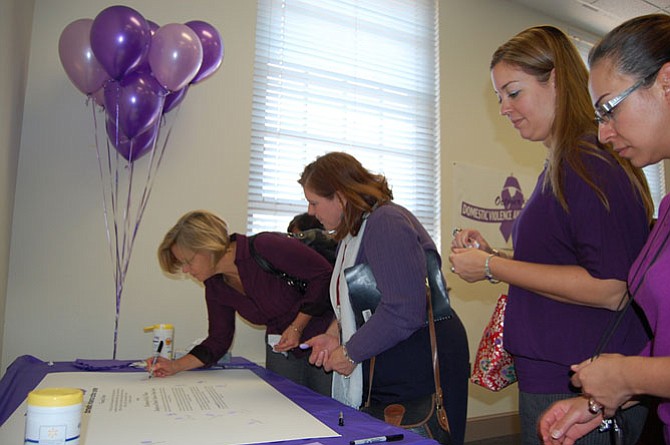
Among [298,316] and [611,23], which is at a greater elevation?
[611,23]

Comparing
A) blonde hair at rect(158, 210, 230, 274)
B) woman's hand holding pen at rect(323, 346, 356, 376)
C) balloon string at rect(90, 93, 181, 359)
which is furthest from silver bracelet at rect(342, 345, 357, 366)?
balloon string at rect(90, 93, 181, 359)

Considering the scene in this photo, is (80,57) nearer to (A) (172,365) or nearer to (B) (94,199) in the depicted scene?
(B) (94,199)

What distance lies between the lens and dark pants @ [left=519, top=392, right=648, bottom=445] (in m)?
0.90

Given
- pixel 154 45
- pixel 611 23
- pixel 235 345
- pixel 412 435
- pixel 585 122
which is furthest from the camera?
pixel 611 23

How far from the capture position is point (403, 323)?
125cm

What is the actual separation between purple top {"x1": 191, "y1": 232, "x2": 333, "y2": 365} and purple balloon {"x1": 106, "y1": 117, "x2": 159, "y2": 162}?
812mm

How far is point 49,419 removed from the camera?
0.65 metres

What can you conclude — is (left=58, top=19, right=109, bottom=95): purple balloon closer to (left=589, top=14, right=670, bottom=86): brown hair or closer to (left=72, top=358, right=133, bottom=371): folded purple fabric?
(left=72, top=358, right=133, bottom=371): folded purple fabric

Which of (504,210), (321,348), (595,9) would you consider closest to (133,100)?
(321,348)

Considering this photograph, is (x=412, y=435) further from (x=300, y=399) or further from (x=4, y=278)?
(x=4, y=278)

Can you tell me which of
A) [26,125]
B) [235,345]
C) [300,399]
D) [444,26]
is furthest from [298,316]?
[444,26]

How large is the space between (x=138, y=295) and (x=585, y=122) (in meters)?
2.19

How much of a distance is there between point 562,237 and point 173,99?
77.7 inches

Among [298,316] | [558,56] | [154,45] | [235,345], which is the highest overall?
[154,45]
